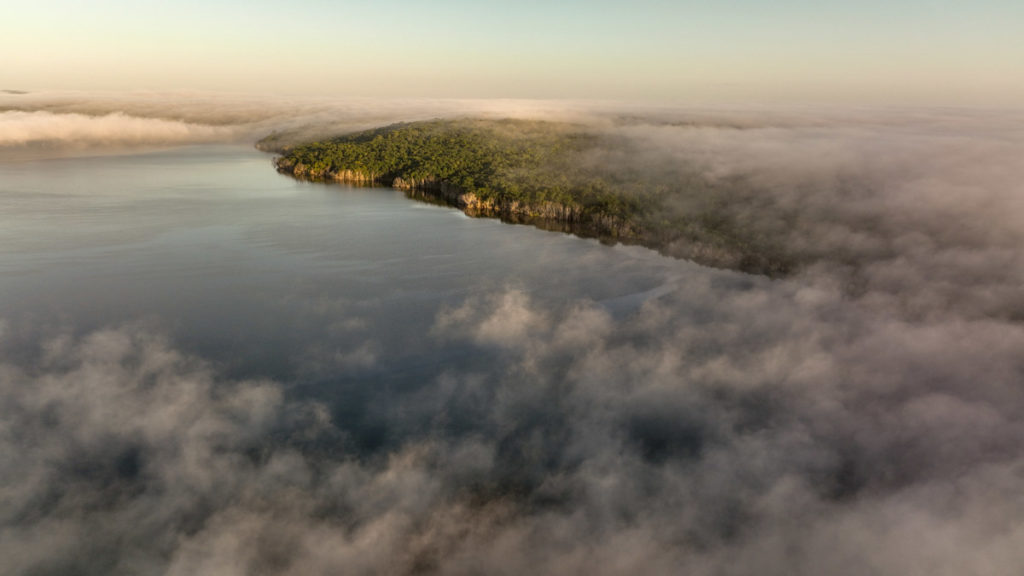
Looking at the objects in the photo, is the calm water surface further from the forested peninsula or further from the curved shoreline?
the forested peninsula

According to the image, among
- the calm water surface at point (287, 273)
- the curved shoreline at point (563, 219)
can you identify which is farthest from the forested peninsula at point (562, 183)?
the calm water surface at point (287, 273)

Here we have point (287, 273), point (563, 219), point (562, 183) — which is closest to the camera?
point (287, 273)

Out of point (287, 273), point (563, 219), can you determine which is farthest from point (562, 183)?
point (287, 273)

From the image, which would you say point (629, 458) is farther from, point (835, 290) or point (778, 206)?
point (778, 206)

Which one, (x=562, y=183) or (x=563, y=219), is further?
(x=562, y=183)

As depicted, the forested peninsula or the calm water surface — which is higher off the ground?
the forested peninsula

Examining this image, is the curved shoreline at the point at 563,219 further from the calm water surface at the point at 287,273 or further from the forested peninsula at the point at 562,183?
the calm water surface at the point at 287,273

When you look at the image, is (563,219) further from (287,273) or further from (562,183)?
(287,273)

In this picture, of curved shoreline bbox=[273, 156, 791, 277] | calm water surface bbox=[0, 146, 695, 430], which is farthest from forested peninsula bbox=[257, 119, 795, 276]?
calm water surface bbox=[0, 146, 695, 430]

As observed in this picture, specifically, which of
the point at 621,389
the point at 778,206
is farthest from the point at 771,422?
the point at 778,206
